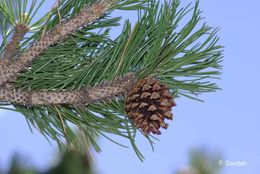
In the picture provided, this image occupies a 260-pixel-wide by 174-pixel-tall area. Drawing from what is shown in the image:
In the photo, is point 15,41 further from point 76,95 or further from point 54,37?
point 76,95

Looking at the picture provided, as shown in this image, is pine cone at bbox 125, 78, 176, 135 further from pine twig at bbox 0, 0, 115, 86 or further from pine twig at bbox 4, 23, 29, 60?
pine twig at bbox 4, 23, 29, 60

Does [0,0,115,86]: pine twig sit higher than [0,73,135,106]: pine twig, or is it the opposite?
[0,0,115,86]: pine twig

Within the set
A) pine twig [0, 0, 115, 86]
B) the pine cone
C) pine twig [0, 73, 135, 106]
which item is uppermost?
pine twig [0, 0, 115, 86]

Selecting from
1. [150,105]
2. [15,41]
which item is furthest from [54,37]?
[150,105]

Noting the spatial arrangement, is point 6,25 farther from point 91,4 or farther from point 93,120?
point 93,120

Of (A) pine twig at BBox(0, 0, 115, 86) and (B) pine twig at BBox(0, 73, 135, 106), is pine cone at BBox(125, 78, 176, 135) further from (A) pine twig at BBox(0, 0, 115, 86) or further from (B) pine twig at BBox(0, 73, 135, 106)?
(A) pine twig at BBox(0, 0, 115, 86)

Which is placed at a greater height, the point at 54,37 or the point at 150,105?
the point at 54,37

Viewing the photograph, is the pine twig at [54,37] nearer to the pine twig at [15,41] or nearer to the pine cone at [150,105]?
the pine twig at [15,41]
